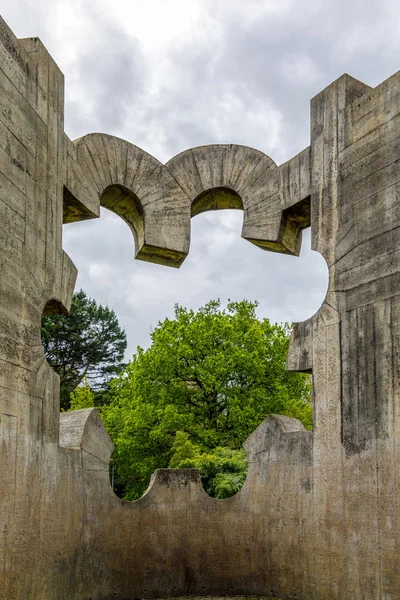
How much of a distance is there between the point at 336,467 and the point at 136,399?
50.8 feet

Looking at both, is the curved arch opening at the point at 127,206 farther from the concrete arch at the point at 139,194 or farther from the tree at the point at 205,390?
the tree at the point at 205,390

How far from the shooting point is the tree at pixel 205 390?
69.4 feet

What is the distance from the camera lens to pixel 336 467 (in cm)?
777

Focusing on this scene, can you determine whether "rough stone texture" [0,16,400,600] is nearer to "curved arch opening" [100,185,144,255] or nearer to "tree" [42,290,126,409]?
"curved arch opening" [100,185,144,255]

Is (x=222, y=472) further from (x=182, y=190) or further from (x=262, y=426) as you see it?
(x=182, y=190)

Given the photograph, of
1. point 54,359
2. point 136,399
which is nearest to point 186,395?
point 136,399

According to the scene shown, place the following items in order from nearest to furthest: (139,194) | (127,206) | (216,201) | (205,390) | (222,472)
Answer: (139,194)
(127,206)
(216,201)
(222,472)
(205,390)

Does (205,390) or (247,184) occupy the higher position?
(247,184)

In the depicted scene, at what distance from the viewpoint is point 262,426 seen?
9000mm

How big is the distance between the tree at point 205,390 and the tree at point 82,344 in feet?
30.7

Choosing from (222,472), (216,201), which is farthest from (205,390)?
(216,201)

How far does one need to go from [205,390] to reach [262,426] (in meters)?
13.0

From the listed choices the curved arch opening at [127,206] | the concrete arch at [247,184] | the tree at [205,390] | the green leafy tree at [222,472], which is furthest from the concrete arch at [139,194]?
the tree at [205,390]

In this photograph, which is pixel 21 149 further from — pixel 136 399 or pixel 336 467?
pixel 136 399
